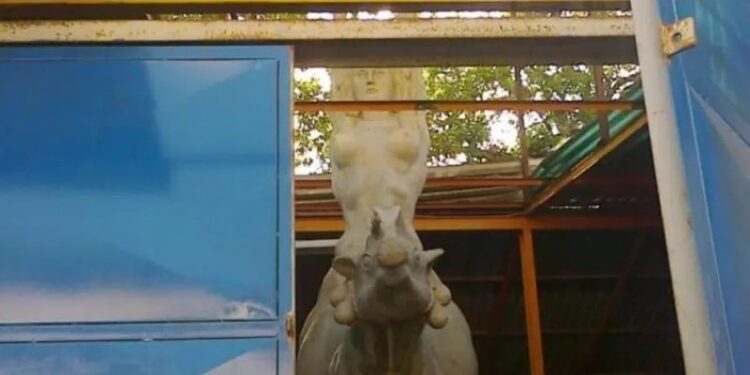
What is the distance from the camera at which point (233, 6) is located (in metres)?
3.57

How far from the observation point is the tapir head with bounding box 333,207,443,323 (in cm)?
337

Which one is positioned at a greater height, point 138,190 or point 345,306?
point 138,190

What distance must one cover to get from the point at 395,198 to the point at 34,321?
2400 mm

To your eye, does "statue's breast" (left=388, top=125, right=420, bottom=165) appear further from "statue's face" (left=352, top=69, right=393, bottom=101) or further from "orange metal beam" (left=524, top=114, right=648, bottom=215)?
"orange metal beam" (left=524, top=114, right=648, bottom=215)

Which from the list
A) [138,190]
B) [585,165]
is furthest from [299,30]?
[585,165]

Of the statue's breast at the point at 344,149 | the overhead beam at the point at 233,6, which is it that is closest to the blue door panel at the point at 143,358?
the overhead beam at the point at 233,6

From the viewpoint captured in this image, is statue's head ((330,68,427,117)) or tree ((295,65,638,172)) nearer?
statue's head ((330,68,427,117))

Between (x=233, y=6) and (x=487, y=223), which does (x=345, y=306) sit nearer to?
(x=233, y=6)

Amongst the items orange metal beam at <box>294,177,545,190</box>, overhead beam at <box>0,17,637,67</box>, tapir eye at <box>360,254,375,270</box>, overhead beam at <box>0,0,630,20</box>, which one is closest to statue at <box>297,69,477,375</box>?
tapir eye at <box>360,254,375,270</box>

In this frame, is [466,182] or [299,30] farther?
[466,182]

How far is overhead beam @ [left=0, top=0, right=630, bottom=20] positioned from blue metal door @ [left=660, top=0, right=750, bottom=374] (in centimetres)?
72

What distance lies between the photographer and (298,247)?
22.4 ft

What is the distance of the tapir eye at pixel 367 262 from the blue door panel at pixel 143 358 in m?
0.49

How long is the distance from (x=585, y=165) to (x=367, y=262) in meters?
3.78
